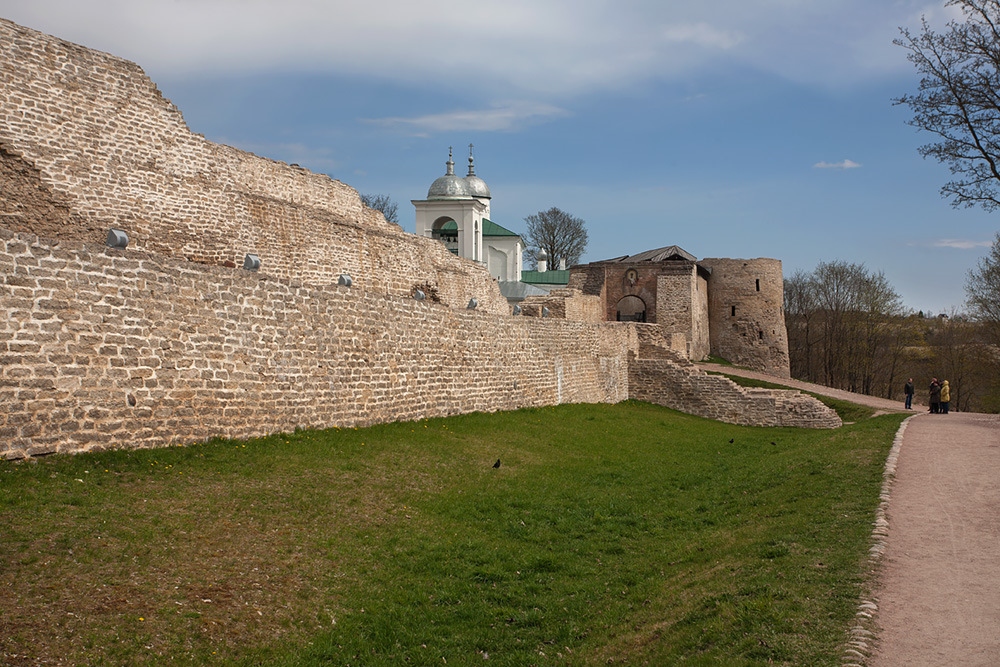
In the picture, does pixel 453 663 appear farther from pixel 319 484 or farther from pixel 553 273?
pixel 553 273

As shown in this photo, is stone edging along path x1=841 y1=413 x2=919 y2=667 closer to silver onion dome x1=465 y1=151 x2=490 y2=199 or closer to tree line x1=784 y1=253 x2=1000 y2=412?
tree line x1=784 y1=253 x2=1000 y2=412

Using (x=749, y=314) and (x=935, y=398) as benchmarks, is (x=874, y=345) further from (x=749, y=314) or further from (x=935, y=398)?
(x=935, y=398)

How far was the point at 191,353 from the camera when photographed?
962 cm

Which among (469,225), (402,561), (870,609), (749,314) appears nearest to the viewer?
(870,609)

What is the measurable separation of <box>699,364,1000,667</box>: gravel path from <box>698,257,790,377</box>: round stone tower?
3002 cm

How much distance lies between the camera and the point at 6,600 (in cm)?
505

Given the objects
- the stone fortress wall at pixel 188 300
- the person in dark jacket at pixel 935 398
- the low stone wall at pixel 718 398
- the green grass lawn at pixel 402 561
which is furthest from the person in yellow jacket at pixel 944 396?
the green grass lawn at pixel 402 561

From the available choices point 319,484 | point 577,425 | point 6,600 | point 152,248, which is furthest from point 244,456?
point 577,425

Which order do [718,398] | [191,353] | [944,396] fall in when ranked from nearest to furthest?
[191,353], [944,396], [718,398]

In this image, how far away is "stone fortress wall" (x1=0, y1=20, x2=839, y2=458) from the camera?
26.7 ft

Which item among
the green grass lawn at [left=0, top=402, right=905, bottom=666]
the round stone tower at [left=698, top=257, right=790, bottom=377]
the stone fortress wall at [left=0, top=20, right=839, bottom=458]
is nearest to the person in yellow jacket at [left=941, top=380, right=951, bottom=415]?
the stone fortress wall at [left=0, top=20, right=839, bottom=458]

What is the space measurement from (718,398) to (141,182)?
19108 millimetres

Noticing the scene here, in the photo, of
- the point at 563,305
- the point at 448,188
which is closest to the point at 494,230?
the point at 448,188

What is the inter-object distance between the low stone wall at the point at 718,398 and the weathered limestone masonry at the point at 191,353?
12.2 m
